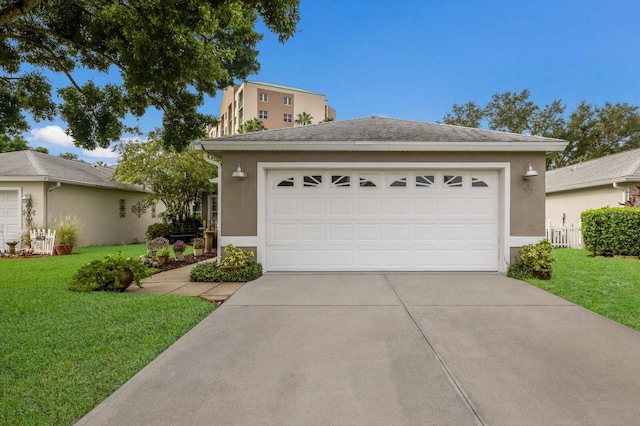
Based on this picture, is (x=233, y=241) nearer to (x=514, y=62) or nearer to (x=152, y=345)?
(x=152, y=345)

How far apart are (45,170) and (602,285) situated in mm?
17226

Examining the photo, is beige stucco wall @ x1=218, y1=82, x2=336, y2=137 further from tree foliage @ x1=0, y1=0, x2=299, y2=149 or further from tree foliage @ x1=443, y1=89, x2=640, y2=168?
tree foliage @ x1=0, y1=0, x2=299, y2=149

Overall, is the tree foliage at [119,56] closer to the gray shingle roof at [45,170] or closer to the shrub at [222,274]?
the shrub at [222,274]

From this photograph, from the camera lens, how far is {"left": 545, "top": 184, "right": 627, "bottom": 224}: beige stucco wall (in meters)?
11.1

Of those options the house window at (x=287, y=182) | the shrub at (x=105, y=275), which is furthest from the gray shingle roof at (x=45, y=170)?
the house window at (x=287, y=182)

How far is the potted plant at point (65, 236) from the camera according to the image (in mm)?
10102

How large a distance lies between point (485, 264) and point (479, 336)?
3914 mm

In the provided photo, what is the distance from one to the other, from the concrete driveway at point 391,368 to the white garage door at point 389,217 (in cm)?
221

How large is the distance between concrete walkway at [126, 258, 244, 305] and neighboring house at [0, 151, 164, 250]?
8140 millimetres

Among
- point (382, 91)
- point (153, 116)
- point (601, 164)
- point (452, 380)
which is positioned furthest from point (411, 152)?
point (601, 164)

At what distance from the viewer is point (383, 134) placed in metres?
6.99

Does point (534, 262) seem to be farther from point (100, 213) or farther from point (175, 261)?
point (100, 213)

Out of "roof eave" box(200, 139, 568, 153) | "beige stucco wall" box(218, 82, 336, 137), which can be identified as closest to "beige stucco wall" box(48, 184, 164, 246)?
"roof eave" box(200, 139, 568, 153)

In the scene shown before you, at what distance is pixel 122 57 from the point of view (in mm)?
5316
